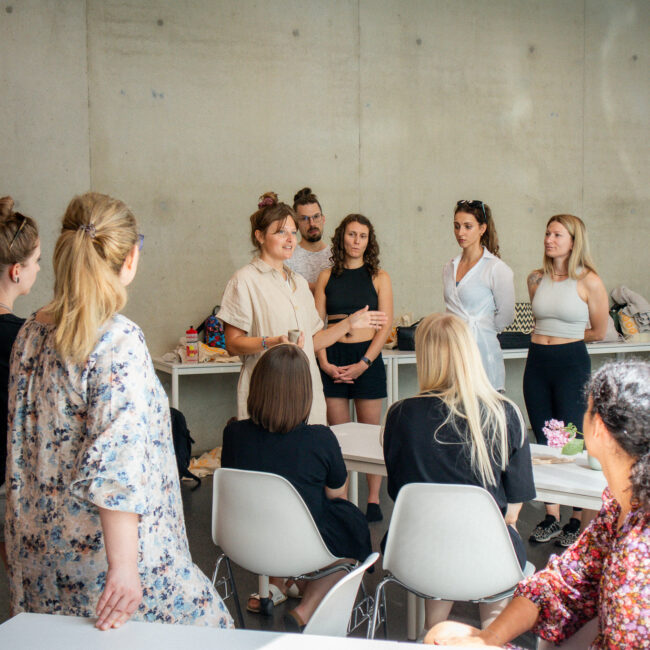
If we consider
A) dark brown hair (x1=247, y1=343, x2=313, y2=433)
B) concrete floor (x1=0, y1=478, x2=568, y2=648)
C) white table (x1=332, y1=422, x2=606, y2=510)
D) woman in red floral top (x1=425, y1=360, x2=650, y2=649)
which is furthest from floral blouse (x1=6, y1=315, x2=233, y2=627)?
concrete floor (x1=0, y1=478, x2=568, y2=648)

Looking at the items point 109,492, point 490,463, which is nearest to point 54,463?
point 109,492

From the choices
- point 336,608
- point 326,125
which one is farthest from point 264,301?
point 326,125

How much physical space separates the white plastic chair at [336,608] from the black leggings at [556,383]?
2341 mm

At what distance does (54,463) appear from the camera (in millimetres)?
1483

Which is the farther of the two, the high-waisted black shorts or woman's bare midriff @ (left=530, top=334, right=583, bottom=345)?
the high-waisted black shorts

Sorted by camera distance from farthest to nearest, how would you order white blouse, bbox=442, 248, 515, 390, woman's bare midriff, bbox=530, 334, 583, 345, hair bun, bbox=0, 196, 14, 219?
1. white blouse, bbox=442, 248, 515, 390
2. woman's bare midriff, bbox=530, 334, 583, 345
3. hair bun, bbox=0, 196, 14, 219

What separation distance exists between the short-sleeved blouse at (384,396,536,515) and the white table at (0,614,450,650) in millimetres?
989

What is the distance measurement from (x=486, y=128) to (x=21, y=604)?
238 inches

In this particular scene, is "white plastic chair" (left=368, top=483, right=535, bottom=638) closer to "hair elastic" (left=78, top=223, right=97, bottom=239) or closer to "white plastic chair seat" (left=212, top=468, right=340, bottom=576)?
"white plastic chair seat" (left=212, top=468, right=340, bottom=576)

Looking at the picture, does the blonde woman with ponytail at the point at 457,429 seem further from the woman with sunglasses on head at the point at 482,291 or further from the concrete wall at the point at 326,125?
the concrete wall at the point at 326,125

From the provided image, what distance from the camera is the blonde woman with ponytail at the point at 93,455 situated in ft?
4.52

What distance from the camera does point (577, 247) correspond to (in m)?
Answer: 3.80

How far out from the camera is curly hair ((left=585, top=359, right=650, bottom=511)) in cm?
130

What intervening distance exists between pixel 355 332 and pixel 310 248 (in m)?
0.67
